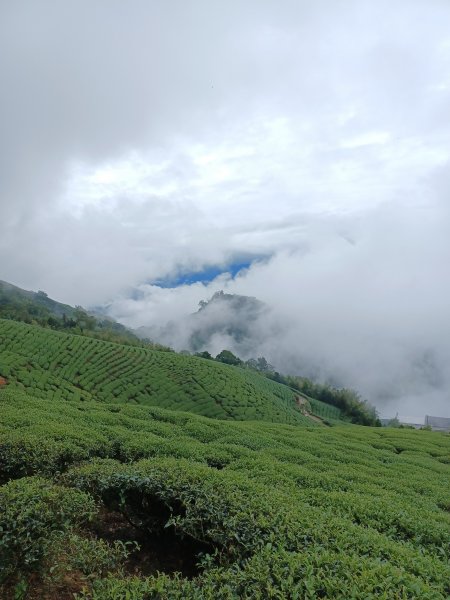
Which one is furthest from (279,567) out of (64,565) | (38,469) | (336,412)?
(336,412)

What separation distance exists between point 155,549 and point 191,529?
98cm

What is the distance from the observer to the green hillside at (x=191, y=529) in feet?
14.3

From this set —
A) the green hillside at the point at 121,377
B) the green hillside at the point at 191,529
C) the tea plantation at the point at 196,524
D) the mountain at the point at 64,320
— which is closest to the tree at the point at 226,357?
the mountain at the point at 64,320

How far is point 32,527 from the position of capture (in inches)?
190

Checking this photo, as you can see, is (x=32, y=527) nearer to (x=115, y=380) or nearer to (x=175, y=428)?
(x=175, y=428)

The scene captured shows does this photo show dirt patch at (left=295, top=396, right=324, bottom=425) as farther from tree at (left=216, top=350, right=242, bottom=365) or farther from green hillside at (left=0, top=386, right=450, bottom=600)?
green hillside at (left=0, top=386, right=450, bottom=600)

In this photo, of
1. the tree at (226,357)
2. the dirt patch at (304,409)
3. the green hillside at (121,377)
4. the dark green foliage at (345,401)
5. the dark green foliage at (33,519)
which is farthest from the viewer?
the tree at (226,357)

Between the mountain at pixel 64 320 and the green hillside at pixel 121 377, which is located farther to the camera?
the mountain at pixel 64 320

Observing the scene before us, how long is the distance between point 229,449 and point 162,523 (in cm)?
525

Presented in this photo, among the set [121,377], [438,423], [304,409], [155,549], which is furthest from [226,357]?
[155,549]

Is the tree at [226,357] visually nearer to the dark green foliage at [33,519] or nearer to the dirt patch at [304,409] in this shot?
the dirt patch at [304,409]

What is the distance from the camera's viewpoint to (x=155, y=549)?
625 centimetres

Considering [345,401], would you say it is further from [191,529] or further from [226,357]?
[191,529]

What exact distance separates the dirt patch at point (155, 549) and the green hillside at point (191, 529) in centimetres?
2
